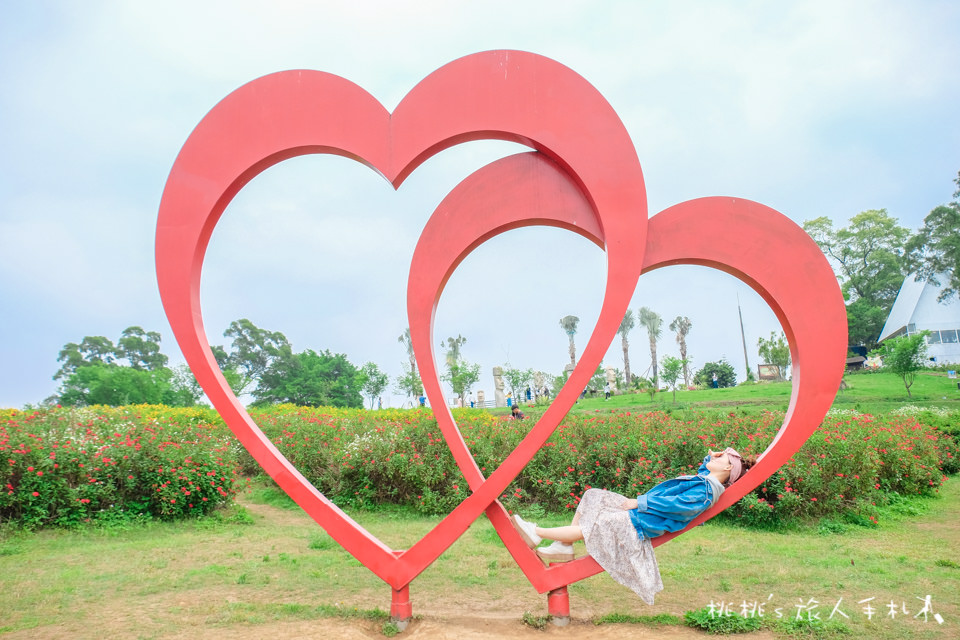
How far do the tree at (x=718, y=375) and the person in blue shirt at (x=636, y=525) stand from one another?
3390 cm

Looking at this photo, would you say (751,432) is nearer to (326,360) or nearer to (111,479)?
(111,479)

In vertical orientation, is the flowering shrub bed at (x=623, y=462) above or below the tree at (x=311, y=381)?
below

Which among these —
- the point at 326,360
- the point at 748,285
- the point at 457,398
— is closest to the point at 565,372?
the point at 457,398

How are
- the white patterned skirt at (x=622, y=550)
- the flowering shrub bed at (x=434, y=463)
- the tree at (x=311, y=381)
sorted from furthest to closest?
the tree at (x=311, y=381) < the flowering shrub bed at (x=434, y=463) < the white patterned skirt at (x=622, y=550)

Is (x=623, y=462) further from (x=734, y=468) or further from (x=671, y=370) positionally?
(x=671, y=370)

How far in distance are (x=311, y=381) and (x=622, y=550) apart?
1170 inches

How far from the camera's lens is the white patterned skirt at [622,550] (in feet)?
13.9

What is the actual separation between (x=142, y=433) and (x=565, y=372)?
82.3 feet

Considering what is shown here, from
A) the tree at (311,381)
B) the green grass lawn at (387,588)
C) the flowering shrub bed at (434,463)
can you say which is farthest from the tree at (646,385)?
the green grass lawn at (387,588)

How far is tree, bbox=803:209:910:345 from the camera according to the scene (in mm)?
39062

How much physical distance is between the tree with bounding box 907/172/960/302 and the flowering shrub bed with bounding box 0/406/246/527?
29.4 m

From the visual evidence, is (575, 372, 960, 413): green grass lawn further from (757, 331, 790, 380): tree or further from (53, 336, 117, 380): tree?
(53, 336, 117, 380): tree

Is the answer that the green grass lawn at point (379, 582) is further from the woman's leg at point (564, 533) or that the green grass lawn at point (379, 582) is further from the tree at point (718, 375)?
the tree at point (718, 375)

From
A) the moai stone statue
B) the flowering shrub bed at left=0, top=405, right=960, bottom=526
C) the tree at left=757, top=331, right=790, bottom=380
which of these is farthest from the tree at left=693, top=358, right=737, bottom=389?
the flowering shrub bed at left=0, top=405, right=960, bottom=526
